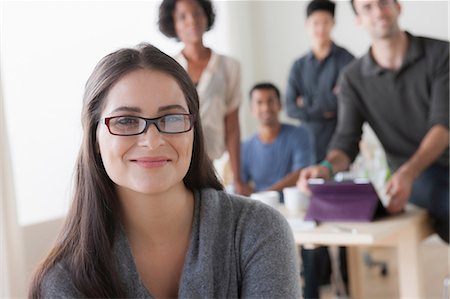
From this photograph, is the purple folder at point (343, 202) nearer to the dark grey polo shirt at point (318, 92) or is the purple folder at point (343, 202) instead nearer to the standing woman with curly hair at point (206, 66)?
the standing woman with curly hair at point (206, 66)

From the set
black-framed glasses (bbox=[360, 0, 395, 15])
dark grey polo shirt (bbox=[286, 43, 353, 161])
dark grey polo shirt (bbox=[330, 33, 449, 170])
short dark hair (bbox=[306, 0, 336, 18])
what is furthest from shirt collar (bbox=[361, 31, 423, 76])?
short dark hair (bbox=[306, 0, 336, 18])

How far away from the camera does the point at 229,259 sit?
1177mm

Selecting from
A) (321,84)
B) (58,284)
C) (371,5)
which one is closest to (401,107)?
(371,5)

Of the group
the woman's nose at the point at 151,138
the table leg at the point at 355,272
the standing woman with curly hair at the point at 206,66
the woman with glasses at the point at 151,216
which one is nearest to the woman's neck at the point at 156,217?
the woman with glasses at the point at 151,216

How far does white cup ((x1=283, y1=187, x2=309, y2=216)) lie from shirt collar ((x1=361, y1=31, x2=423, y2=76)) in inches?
20.6

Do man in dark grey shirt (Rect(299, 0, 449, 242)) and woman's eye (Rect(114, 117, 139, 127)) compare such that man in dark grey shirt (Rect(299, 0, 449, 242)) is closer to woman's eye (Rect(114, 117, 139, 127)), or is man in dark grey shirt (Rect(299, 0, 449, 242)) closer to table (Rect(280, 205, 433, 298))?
table (Rect(280, 205, 433, 298))

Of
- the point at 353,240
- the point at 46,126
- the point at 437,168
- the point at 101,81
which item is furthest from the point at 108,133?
the point at 46,126

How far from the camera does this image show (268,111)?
2.95m

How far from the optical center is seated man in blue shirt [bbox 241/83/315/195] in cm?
287

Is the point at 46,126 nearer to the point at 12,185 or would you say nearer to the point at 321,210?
the point at 12,185

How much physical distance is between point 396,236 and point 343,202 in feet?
0.64

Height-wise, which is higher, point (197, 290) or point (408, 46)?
point (408, 46)

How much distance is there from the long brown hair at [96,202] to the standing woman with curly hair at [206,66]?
3.17ft

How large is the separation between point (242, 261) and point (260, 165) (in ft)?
5.65
